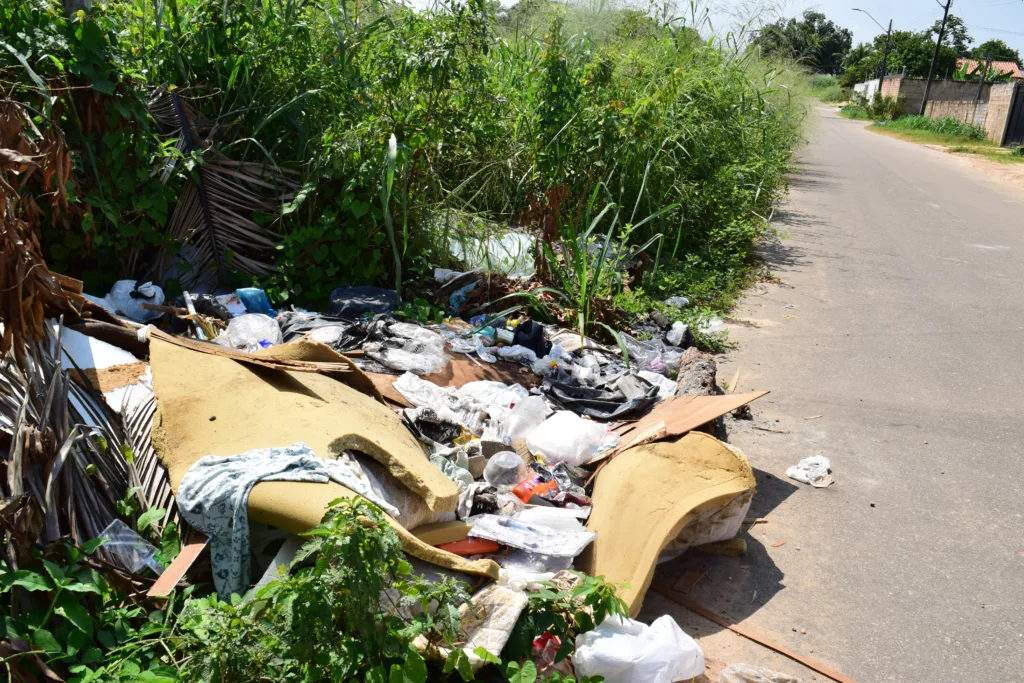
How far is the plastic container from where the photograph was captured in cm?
376

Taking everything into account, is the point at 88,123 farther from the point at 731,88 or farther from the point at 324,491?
the point at 731,88

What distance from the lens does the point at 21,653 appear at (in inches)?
84.1

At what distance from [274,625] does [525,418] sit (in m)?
2.29

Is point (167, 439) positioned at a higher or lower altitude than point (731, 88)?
lower

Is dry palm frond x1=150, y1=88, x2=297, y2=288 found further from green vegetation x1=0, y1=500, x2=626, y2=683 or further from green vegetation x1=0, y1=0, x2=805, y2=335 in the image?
green vegetation x1=0, y1=500, x2=626, y2=683

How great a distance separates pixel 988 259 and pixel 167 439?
9.26m

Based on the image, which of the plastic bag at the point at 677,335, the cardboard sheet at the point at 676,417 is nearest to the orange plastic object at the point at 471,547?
the cardboard sheet at the point at 676,417

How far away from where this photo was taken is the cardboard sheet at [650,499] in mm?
3102

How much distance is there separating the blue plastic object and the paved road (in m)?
3.16

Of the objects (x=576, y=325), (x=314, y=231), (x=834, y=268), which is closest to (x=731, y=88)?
(x=834, y=268)

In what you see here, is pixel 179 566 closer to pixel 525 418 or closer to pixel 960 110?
pixel 525 418

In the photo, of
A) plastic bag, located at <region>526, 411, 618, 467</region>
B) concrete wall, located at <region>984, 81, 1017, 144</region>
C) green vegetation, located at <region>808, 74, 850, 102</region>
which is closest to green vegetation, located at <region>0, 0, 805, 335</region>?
plastic bag, located at <region>526, 411, 618, 467</region>

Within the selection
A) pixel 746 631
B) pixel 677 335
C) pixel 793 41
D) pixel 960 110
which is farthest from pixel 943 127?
pixel 746 631

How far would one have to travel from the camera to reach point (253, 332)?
16.3ft
